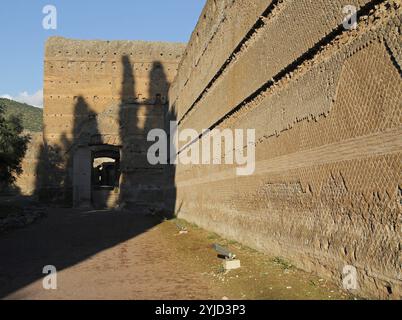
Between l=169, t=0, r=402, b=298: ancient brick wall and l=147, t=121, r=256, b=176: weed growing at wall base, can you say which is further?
l=147, t=121, r=256, b=176: weed growing at wall base

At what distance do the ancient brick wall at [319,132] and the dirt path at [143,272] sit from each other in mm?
432

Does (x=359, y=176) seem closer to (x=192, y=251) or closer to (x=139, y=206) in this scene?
(x=192, y=251)

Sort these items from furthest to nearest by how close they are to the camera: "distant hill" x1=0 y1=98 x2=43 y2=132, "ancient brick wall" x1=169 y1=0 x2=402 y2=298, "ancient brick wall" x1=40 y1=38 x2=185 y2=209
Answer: "distant hill" x1=0 y1=98 x2=43 y2=132 → "ancient brick wall" x1=40 y1=38 x2=185 y2=209 → "ancient brick wall" x1=169 y1=0 x2=402 y2=298

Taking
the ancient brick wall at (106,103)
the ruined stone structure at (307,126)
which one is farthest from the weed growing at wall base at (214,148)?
the ancient brick wall at (106,103)

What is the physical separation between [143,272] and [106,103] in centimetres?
2523

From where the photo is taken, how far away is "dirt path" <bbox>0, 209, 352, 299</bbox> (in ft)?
17.9

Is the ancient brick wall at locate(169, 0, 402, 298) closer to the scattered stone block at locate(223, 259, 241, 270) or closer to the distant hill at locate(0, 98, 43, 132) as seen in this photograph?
the scattered stone block at locate(223, 259, 241, 270)

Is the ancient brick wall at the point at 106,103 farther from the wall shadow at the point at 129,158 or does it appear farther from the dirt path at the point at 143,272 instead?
the dirt path at the point at 143,272

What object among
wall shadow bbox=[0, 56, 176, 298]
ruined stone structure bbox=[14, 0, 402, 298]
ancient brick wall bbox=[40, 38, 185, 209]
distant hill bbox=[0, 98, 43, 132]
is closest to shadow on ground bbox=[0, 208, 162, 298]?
ruined stone structure bbox=[14, 0, 402, 298]

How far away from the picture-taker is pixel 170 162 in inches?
880

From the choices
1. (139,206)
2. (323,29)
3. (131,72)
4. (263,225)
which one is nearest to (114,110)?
(131,72)

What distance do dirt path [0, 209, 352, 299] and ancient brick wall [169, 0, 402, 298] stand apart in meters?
0.43

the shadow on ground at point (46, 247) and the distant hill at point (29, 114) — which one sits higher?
the distant hill at point (29, 114)

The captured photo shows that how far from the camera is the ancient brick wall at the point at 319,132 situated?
14.1 feet
